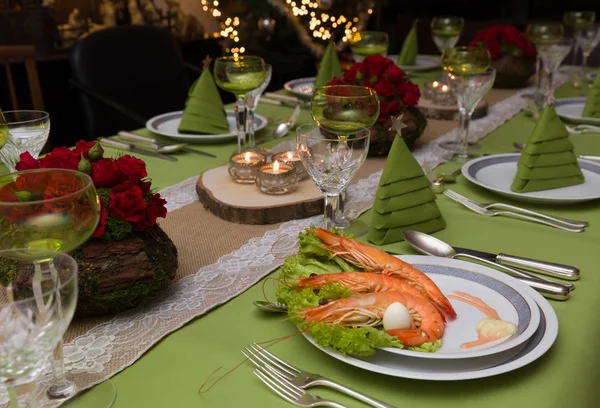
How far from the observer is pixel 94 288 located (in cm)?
82

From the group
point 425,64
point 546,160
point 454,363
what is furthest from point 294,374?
point 425,64

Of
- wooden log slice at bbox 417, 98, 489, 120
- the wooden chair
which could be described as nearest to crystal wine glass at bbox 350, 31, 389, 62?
wooden log slice at bbox 417, 98, 489, 120

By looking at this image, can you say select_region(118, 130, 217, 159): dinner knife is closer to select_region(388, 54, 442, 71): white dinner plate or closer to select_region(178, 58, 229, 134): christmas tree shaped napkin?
select_region(178, 58, 229, 134): christmas tree shaped napkin

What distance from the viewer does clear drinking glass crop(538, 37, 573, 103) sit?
2.18m

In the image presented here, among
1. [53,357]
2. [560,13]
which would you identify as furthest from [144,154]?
[560,13]

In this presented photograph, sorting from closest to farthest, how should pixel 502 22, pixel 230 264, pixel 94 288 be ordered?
pixel 94 288 < pixel 230 264 < pixel 502 22

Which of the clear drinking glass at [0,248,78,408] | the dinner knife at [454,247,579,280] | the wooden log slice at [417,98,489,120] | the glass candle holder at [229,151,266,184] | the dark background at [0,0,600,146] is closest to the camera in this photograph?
the clear drinking glass at [0,248,78,408]

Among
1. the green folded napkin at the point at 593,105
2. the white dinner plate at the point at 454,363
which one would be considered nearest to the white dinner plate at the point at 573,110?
the green folded napkin at the point at 593,105

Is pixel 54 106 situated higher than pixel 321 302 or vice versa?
pixel 321 302

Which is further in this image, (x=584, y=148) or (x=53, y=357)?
(x=584, y=148)

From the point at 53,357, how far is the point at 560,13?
5.46 metres

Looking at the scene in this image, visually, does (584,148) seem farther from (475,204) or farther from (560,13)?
(560,13)

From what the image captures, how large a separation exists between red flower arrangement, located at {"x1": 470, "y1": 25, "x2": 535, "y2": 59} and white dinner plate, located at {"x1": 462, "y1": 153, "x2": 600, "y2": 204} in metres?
1.00

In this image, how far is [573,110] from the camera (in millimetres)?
2047
